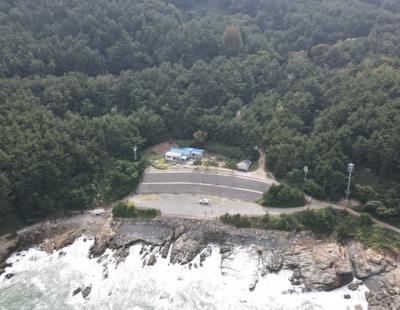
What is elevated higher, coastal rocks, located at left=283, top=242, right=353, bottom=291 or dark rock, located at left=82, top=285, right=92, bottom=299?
coastal rocks, located at left=283, top=242, right=353, bottom=291


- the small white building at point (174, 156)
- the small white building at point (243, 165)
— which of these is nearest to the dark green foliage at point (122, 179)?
the small white building at point (174, 156)

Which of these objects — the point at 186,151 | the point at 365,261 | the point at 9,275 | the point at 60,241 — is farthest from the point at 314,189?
the point at 9,275

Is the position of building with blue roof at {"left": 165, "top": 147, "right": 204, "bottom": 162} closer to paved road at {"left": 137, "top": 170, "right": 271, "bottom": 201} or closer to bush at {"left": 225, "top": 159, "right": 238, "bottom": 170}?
paved road at {"left": 137, "top": 170, "right": 271, "bottom": 201}

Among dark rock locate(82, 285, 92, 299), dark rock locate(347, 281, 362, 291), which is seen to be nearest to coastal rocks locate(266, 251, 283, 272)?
dark rock locate(347, 281, 362, 291)

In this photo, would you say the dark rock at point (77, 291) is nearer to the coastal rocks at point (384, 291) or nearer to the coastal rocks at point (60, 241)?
the coastal rocks at point (60, 241)

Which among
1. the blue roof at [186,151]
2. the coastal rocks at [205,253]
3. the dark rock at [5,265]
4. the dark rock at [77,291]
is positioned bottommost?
the dark rock at [77,291]

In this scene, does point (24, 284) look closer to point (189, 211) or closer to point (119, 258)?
point (119, 258)

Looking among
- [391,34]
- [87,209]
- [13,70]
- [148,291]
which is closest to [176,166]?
[87,209]

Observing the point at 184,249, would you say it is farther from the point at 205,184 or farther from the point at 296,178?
the point at 296,178
